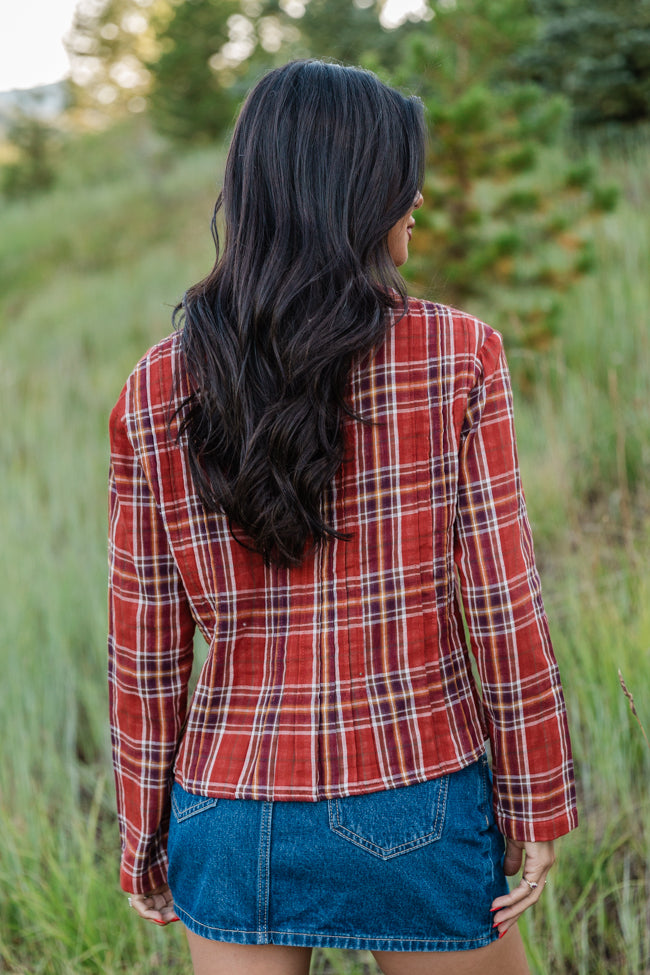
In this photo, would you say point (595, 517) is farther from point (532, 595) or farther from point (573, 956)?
point (532, 595)

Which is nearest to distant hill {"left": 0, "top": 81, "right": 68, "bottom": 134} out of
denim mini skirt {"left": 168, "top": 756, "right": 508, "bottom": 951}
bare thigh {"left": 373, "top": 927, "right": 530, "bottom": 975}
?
denim mini skirt {"left": 168, "top": 756, "right": 508, "bottom": 951}

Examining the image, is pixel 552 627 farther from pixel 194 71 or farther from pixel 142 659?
pixel 194 71

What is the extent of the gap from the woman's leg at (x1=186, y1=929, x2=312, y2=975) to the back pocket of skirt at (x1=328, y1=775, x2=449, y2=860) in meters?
0.22

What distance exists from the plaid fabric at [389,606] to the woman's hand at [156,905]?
0.31 m

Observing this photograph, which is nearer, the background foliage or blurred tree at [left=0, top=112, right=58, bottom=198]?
the background foliage

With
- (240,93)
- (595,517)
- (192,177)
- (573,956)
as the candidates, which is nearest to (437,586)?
(573,956)

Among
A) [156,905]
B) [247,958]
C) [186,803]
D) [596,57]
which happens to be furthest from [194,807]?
[596,57]

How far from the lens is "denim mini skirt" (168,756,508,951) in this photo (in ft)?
3.32

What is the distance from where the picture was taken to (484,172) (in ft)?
14.5

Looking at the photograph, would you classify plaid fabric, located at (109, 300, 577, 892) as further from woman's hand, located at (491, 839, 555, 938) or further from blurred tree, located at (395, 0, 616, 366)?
blurred tree, located at (395, 0, 616, 366)

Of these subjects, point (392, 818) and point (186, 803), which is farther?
point (186, 803)

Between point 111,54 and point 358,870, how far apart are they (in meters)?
20.0

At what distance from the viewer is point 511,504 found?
3.54ft

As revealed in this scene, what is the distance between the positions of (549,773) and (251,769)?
401mm
